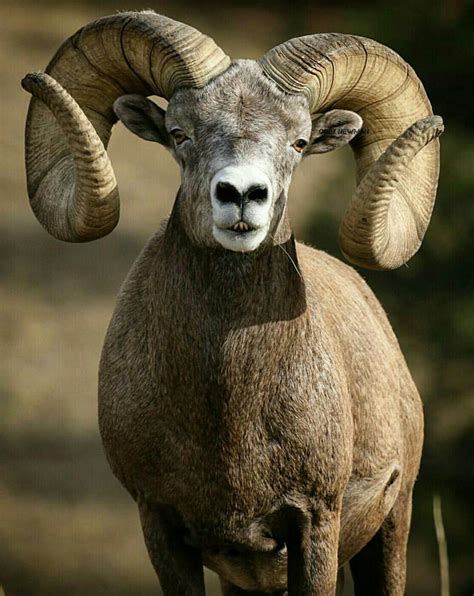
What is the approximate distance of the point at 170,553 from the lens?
719 centimetres

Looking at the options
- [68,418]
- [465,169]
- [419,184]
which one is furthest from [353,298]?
[68,418]

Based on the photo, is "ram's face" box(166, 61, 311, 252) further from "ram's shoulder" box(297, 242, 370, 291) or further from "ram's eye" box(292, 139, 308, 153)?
"ram's shoulder" box(297, 242, 370, 291)

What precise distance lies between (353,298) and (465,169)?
761 centimetres

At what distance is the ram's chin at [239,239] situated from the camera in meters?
6.28

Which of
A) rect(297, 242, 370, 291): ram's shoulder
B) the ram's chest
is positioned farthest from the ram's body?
rect(297, 242, 370, 291): ram's shoulder

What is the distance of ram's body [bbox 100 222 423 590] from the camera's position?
6840 mm

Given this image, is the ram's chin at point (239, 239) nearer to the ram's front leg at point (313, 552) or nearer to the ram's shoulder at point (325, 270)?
the ram's shoulder at point (325, 270)

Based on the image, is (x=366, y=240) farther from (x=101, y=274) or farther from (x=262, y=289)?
(x=101, y=274)

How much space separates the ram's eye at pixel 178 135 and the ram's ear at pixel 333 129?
0.81 meters

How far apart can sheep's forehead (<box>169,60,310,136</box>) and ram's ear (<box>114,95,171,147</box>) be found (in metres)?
0.38

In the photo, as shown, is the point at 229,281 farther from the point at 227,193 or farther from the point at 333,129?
the point at 333,129

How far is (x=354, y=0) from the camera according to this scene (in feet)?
79.4

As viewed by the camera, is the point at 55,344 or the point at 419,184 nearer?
the point at 419,184

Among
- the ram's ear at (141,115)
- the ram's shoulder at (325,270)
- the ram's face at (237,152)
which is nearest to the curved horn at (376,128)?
the ram's face at (237,152)
